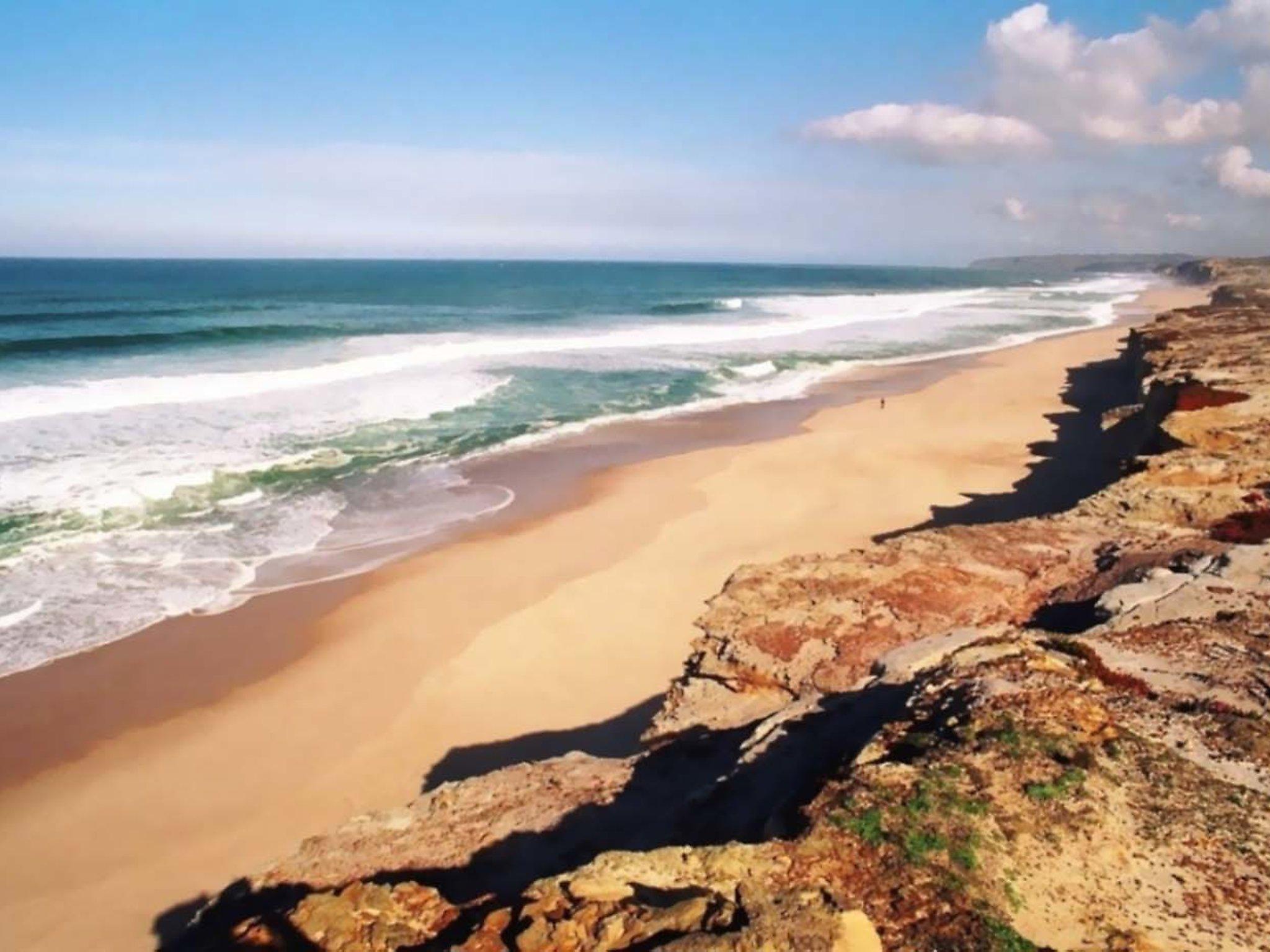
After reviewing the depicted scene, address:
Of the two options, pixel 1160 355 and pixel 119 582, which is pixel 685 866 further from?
pixel 1160 355

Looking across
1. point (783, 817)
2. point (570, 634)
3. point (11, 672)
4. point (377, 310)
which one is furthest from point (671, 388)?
point (377, 310)

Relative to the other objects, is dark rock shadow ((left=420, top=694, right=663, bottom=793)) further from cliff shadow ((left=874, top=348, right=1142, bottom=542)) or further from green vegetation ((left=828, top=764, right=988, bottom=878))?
cliff shadow ((left=874, top=348, right=1142, bottom=542))

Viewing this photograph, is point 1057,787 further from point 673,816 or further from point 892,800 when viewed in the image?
point 673,816

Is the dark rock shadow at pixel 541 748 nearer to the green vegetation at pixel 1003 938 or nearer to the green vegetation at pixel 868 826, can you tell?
the green vegetation at pixel 868 826

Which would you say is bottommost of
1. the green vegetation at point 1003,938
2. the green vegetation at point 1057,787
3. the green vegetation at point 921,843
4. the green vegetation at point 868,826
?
the green vegetation at point 1003,938

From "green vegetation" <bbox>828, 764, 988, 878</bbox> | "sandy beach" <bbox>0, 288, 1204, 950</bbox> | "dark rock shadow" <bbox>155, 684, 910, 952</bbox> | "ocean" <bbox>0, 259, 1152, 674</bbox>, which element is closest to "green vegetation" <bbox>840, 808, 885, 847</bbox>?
"green vegetation" <bbox>828, 764, 988, 878</bbox>

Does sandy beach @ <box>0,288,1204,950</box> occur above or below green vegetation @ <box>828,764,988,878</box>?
below

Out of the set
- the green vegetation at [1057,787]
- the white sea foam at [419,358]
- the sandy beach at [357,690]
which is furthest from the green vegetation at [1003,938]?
the white sea foam at [419,358]
